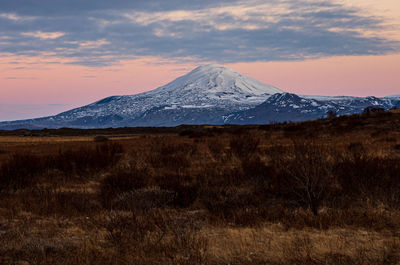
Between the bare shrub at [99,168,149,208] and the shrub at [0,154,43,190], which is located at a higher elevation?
the shrub at [0,154,43,190]

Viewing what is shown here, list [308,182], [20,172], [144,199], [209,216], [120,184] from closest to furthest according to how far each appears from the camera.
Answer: [209,216] < [308,182] < [144,199] < [120,184] < [20,172]

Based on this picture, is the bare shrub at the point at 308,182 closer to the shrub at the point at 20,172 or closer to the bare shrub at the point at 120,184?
the bare shrub at the point at 120,184

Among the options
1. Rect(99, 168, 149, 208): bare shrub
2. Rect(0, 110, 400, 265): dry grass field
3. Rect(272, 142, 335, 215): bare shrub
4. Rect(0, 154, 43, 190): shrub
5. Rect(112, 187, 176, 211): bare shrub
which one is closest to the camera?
Rect(0, 110, 400, 265): dry grass field

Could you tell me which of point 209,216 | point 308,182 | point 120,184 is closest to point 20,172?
point 120,184

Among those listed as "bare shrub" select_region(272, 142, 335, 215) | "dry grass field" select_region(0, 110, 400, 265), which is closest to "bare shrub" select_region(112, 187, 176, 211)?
"dry grass field" select_region(0, 110, 400, 265)

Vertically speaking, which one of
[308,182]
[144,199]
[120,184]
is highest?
[308,182]

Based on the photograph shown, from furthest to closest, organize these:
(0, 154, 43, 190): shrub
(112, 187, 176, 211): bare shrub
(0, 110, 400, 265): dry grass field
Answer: (0, 154, 43, 190): shrub, (112, 187, 176, 211): bare shrub, (0, 110, 400, 265): dry grass field

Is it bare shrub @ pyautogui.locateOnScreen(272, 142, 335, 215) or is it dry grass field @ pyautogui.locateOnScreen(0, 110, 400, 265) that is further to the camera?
bare shrub @ pyautogui.locateOnScreen(272, 142, 335, 215)

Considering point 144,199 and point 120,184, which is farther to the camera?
point 120,184

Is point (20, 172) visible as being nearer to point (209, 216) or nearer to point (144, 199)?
point (144, 199)

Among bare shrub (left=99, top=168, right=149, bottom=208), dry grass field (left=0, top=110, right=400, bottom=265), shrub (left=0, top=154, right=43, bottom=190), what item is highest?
shrub (left=0, top=154, right=43, bottom=190)

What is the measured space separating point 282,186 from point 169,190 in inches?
115

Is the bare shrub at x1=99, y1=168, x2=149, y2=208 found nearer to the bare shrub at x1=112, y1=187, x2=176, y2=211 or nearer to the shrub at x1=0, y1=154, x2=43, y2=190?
the bare shrub at x1=112, y1=187, x2=176, y2=211

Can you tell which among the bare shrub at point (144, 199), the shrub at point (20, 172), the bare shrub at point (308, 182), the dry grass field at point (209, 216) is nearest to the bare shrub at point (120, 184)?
the dry grass field at point (209, 216)
